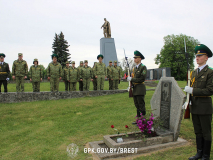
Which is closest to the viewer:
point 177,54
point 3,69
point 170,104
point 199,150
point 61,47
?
point 199,150

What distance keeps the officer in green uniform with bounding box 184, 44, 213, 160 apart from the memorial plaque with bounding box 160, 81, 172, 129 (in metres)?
1.05

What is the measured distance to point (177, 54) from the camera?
42.7 metres

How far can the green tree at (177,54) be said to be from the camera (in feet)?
140

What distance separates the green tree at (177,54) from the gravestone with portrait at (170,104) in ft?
132

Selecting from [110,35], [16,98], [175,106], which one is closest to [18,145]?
[175,106]

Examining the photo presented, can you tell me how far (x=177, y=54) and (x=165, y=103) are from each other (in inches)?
1640

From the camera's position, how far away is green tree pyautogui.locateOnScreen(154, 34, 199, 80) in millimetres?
42562

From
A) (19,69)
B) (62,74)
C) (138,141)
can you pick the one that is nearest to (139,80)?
(138,141)

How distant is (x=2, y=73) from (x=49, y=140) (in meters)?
6.17

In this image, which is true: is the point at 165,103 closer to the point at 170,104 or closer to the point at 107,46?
the point at 170,104

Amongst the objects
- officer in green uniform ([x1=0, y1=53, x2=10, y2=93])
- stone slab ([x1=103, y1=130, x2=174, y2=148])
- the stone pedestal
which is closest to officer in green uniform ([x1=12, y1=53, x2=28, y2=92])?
officer in green uniform ([x1=0, y1=53, x2=10, y2=93])

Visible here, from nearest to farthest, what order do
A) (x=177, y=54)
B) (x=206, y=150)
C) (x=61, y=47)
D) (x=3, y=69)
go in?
1. (x=206, y=150)
2. (x=3, y=69)
3. (x=61, y=47)
4. (x=177, y=54)

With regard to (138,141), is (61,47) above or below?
above

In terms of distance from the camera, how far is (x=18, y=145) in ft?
13.8
